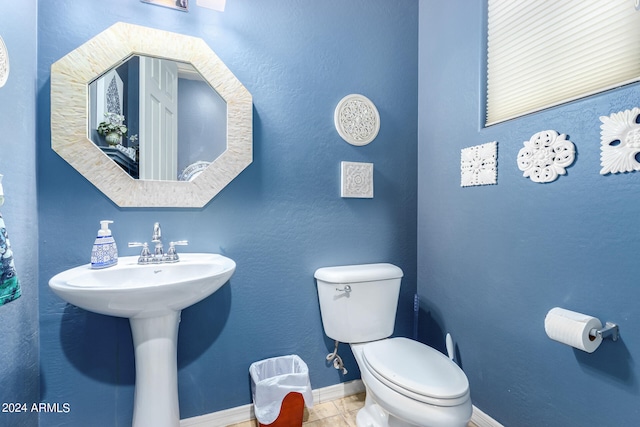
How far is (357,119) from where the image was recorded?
5.20ft

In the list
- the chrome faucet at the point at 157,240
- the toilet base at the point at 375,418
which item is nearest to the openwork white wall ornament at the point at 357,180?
the chrome faucet at the point at 157,240

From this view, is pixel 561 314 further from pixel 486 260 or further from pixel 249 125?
pixel 249 125

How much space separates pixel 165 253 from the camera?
4.00ft

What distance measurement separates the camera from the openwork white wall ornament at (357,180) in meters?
1.55

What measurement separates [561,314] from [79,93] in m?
1.95

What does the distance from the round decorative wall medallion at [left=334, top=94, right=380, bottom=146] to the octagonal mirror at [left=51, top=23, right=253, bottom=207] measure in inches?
18.9

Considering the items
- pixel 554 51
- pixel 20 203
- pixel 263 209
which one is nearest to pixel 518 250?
pixel 554 51

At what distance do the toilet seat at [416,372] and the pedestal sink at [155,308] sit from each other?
710 millimetres

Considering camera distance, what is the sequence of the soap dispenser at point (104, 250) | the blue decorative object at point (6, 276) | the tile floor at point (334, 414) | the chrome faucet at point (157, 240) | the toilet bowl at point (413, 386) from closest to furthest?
1. the blue decorative object at point (6, 276)
2. the toilet bowl at point (413, 386)
3. the soap dispenser at point (104, 250)
4. the chrome faucet at point (157, 240)
5. the tile floor at point (334, 414)

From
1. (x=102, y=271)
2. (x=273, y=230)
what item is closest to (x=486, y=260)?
(x=273, y=230)

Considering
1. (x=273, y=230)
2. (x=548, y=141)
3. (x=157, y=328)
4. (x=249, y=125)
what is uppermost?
(x=249, y=125)

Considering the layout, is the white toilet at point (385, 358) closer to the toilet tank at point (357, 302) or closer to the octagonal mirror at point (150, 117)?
the toilet tank at point (357, 302)

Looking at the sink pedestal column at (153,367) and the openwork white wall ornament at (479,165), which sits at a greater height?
the openwork white wall ornament at (479,165)

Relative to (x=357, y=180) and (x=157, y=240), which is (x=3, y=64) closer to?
(x=157, y=240)
